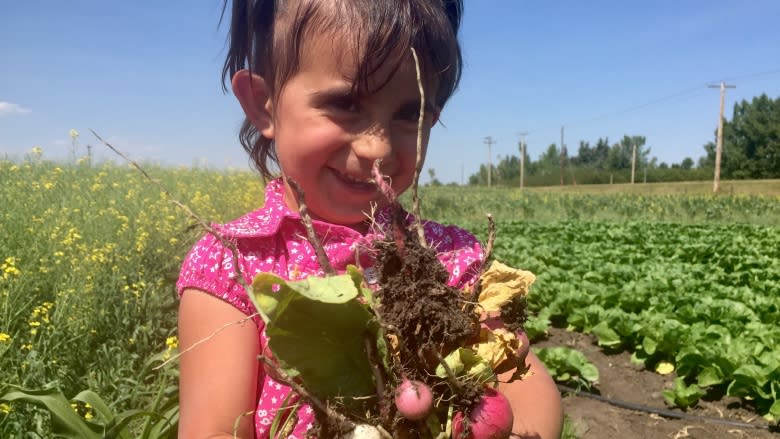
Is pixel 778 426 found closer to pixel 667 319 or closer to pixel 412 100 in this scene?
pixel 667 319

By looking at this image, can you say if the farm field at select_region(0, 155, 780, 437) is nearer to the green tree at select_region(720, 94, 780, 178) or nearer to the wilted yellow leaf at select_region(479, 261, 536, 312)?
the wilted yellow leaf at select_region(479, 261, 536, 312)

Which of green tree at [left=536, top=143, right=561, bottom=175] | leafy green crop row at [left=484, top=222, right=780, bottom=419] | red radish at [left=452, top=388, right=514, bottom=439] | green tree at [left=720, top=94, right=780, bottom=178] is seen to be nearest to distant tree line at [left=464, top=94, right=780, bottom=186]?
green tree at [left=720, top=94, right=780, bottom=178]

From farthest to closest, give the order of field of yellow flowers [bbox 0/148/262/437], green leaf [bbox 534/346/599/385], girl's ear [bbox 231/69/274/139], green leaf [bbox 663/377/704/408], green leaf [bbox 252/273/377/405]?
green leaf [bbox 534/346/599/385] < green leaf [bbox 663/377/704/408] < field of yellow flowers [bbox 0/148/262/437] < girl's ear [bbox 231/69/274/139] < green leaf [bbox 252/273/377/405]

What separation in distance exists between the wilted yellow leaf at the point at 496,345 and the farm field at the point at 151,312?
23.5 inches

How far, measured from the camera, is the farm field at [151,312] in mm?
2656

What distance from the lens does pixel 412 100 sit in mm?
1394

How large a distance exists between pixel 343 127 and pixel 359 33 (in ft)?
0.71

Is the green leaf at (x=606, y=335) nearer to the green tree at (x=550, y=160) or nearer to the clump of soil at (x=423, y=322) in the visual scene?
the clump of soil at (x=423, y=322)

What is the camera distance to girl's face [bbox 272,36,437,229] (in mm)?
1363

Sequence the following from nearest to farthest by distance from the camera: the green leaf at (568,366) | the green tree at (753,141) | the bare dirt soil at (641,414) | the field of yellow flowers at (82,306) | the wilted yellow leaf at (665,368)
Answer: the field of yellow flowers at (82,306)
the bare dirt soil at (641,414)
the green leaf at (568,366)
the wilted yellow leaf at (665,368)
the green tree at (753,141)

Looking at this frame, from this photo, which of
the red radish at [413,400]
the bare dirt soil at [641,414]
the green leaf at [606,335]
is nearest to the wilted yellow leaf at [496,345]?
the red radish at [413,400]

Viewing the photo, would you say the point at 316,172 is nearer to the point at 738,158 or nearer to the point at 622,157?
the point at 738,158

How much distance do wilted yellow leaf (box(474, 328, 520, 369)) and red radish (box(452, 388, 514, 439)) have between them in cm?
6

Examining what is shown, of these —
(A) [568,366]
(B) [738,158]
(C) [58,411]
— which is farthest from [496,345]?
(B) [738,158]
